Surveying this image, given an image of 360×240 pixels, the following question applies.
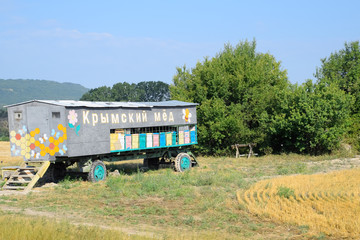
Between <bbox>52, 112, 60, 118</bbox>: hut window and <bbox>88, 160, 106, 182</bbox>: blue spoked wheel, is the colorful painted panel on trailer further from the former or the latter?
<bbox>88, 160, 106, 182</bbox>: blue spoked wheel

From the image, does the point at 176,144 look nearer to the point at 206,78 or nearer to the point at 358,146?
the point at 206,78

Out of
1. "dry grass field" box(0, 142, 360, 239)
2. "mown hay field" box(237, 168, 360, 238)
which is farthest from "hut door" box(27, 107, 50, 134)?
"mown hay field" box(237, 168, 360, 238)

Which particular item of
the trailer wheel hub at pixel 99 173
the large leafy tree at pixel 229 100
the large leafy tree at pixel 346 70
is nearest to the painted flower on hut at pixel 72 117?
the trailer wheel hub at pixel 99 173

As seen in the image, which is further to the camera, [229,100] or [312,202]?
[229,100]

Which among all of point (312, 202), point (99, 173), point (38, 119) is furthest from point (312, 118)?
point (38, 119)

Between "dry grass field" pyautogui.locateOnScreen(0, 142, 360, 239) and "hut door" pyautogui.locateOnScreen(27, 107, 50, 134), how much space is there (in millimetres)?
2542

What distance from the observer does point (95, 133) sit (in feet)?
68.6

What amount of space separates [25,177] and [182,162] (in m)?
8.81

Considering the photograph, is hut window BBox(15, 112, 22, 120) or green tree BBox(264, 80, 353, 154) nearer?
hut window BBox(15, 112, 22, 120)

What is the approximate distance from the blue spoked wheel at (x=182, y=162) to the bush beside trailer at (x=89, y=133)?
5 centimetres

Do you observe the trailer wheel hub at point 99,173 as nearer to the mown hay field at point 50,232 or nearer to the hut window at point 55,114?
the hut window at point 55,114

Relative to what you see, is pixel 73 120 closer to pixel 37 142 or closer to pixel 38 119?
pixel 38 119

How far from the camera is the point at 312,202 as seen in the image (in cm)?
1526

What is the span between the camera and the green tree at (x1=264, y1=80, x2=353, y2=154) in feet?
108
